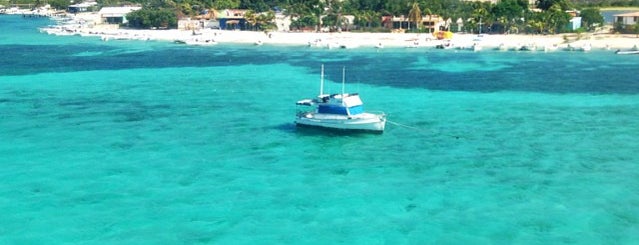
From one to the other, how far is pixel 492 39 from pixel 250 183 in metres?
91.3

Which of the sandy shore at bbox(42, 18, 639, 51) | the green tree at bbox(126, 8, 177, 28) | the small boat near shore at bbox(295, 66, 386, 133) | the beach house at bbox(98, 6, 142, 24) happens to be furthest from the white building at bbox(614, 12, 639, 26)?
the beach house at bbox(98, 6, 142, 24)

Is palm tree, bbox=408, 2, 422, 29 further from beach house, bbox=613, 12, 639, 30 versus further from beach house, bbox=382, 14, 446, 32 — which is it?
beach house, bbox=613, 12, 639, 30

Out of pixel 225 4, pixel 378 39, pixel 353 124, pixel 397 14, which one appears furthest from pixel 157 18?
pixel 353 124

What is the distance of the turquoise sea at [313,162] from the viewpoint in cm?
3494

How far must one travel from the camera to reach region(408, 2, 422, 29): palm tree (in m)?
142

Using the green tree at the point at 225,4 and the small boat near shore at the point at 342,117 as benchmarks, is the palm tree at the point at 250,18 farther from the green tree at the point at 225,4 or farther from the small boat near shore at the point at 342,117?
the small boat near shore at the point at 342,117

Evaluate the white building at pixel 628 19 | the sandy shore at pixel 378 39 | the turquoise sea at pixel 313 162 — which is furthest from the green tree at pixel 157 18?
the white building at pixel 628 19

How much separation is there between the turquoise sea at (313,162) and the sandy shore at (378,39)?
1235 inches

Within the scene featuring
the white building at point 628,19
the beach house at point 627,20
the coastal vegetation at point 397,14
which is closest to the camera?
the beach house at point 627,20

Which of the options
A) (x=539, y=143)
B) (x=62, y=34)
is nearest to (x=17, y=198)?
(x=539, y=143)

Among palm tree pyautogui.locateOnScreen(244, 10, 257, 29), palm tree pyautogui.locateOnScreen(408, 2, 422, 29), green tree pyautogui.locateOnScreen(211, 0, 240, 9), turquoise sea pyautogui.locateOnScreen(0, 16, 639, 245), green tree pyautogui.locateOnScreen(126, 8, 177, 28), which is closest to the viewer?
turquoise sea pyautogui.locateOnScreen(0, 16, 639, 245)

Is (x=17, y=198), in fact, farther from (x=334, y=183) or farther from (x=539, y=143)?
(x=539, y=143)

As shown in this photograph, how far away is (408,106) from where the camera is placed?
66625 millimetres

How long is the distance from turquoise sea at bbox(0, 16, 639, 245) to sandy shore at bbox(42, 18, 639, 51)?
31.4 m
